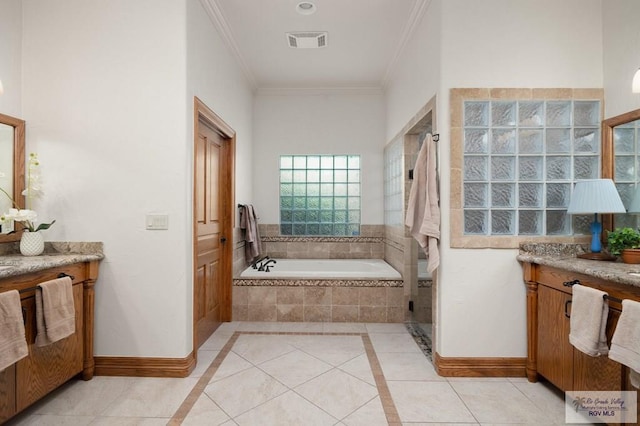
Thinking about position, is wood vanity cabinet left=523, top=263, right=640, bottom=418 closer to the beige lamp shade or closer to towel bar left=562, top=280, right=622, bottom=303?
towel bar left=562, top=280, right=622, bottom=303

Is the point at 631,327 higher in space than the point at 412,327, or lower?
higher

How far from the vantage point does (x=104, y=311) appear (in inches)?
90.1

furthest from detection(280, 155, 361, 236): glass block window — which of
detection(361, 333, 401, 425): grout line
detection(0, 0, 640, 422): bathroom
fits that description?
detection(0, 0, 640, 422): bathroom

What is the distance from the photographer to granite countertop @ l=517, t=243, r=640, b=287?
158 centimetres

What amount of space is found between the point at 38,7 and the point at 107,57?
0.59 m

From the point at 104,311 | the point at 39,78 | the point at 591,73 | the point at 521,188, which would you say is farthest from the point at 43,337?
the point at 591,73

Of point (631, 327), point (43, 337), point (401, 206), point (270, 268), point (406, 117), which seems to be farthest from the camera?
point (270, 268)

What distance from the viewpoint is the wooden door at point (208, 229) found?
283 cm

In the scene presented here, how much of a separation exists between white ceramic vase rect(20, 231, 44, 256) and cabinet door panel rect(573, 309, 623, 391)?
3.23 m

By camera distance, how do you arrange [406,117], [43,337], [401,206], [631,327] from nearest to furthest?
[631,327], [43,337], [406,117], [401,206]

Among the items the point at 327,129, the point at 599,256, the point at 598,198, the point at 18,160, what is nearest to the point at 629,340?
the point at 599,256

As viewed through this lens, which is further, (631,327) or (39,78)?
(39,78)

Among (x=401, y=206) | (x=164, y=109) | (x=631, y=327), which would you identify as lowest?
(x=631, y=327)

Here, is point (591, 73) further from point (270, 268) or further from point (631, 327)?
point (270, 268)
